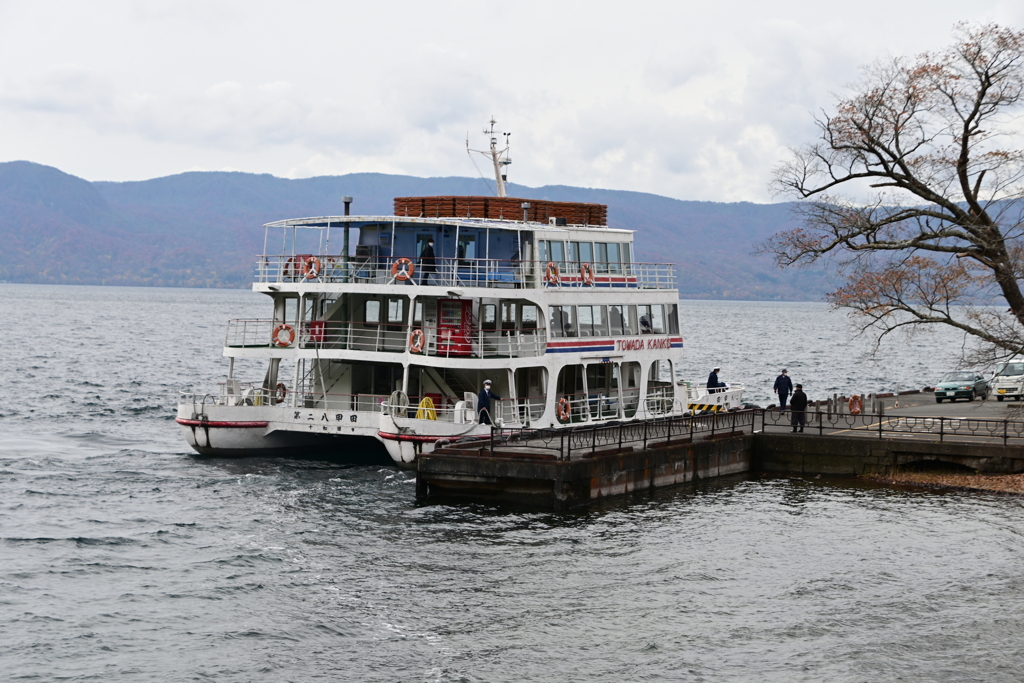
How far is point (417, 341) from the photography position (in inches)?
1316

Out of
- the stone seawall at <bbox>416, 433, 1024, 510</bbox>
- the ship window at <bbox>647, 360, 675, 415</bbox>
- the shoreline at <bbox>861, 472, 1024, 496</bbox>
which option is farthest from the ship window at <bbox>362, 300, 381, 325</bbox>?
the shoreline at <bbox>861, 472, 1024, 496</bbox>

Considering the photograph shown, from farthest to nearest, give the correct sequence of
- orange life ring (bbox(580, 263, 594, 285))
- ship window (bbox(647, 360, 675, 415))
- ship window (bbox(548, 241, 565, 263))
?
1. ship window (bbox(647, 360, 675, 415))
2. orange life ring (bbox(580, 263, 594, 285))
3. ship window (bbox(548, 241, 565, 263))

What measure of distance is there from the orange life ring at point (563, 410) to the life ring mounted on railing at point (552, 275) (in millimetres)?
3583

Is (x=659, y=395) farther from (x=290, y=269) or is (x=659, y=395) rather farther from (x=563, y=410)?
(x=290, y=269)

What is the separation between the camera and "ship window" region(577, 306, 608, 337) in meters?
37.2

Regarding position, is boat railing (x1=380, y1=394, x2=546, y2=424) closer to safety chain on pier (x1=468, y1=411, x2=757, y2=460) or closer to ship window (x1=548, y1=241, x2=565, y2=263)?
safety chain on pier (x1=468, y1=411, x2=757, y2=460)

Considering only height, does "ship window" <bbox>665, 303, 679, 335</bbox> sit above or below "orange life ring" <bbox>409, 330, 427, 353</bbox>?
above

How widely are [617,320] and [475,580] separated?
17.6 m

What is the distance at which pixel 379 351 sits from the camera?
3481 centimetres

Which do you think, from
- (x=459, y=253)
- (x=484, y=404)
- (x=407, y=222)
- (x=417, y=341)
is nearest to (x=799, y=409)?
(x=484, y=404)

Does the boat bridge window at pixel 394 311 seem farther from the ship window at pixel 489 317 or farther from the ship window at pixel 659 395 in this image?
the ship window at pixel 659 395

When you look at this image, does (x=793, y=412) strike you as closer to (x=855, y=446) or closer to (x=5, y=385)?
(x=855, y=446)

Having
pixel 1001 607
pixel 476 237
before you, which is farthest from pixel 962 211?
pixel 476 237

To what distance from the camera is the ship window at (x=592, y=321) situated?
122ft
